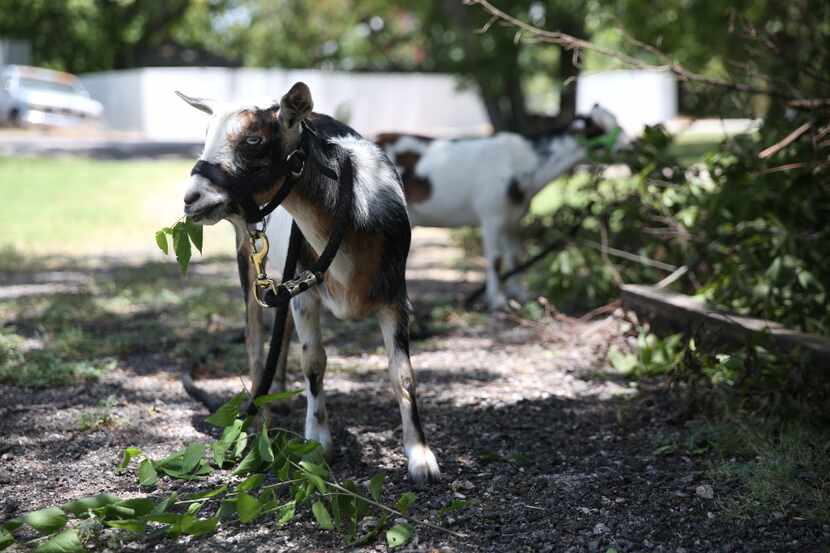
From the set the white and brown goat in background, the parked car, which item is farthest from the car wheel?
the white and brown goat in background

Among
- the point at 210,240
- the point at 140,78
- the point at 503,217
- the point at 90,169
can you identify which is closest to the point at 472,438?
the point at 503,217

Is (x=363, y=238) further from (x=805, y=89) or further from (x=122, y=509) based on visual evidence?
(x=805, y=89)

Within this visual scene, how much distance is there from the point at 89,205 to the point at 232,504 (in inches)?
502

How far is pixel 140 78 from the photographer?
108 feet

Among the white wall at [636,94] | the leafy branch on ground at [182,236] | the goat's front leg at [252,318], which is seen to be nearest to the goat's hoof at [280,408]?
the goat's front leg at [252,318]

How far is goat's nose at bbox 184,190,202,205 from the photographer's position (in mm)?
3426

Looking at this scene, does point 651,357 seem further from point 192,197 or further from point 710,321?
point 192,197

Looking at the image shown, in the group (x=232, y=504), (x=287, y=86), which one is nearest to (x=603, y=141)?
(x=232, y=504)

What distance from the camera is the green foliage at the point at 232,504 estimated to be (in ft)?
11.1

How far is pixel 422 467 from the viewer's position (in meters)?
4.10

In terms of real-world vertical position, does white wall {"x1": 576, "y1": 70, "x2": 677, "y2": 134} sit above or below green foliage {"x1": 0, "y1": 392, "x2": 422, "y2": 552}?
above

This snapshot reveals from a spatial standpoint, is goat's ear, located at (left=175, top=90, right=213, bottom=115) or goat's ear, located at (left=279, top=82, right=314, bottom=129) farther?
goat's ear, located at (left=175, top=90, right=213, bottom=115)

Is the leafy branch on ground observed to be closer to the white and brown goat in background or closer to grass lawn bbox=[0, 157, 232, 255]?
the white and brown goat in background

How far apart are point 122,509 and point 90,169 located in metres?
18.3
